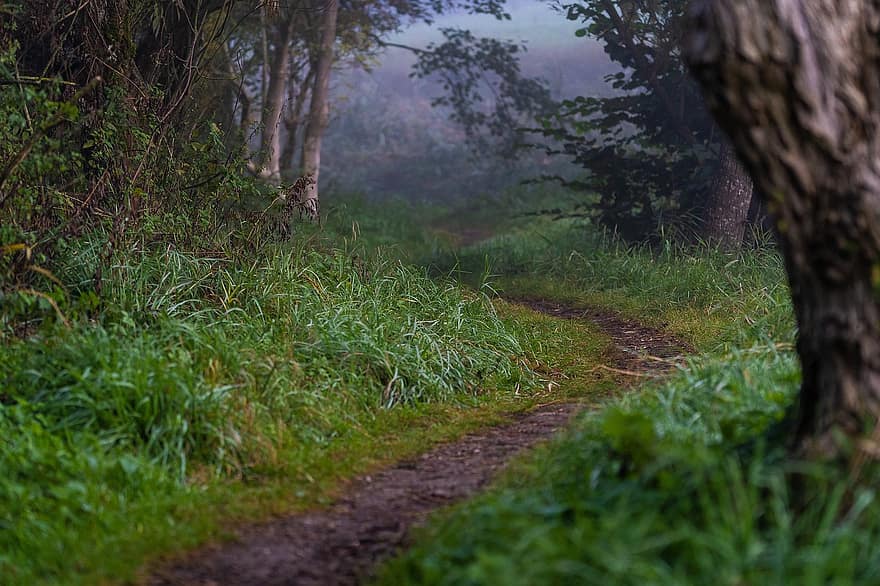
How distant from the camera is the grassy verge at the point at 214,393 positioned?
11.3ft

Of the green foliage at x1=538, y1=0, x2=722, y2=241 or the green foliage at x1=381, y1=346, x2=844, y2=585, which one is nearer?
the green foliage at x1=381, y1=346, x2=844, y2=585

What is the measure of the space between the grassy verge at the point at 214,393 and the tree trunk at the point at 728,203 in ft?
13.1

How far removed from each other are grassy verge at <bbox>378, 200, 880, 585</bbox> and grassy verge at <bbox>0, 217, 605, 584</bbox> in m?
1.00

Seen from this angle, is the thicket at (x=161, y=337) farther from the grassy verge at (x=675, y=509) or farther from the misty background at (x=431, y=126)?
the misty background at (x=431, y=126)

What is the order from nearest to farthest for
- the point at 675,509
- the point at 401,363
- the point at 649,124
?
the point at 675,509 → the point at 401,363 → the point at 649,124

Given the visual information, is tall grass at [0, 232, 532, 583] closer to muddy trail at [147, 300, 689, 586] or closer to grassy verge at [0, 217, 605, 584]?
grassy verge at [0, 217, 605, 584]

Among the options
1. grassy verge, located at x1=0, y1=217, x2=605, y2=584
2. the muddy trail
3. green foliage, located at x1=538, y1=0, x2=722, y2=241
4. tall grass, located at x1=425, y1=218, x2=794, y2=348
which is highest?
green foliage, located at x1=538, y1=0, x2=722, y2=241

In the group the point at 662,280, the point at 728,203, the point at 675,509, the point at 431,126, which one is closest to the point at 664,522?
the point at 675,509

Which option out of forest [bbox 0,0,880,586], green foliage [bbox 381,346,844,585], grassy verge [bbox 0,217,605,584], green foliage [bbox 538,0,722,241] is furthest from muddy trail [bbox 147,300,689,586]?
green foliage [bbox 538,0,722,241]

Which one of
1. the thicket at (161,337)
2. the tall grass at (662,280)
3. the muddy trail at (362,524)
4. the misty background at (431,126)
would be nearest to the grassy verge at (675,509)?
the muddy trail at (362,524)

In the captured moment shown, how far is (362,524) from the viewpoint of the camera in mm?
3592

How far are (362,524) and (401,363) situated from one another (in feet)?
6.19

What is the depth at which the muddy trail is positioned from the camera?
3.12 metres

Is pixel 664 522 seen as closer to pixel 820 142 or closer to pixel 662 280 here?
pixel 820 142
